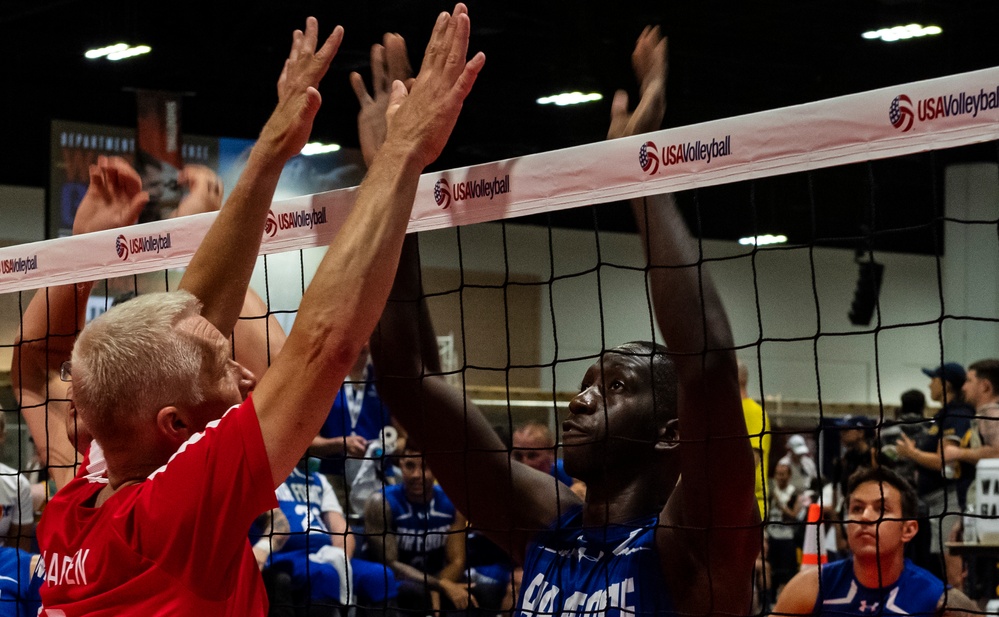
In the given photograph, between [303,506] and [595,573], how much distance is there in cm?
367

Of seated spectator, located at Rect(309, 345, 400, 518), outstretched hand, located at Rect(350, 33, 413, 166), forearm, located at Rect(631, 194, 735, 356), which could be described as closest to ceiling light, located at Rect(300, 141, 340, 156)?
seated spectator, located at Rect(309, 345, 400, 518)

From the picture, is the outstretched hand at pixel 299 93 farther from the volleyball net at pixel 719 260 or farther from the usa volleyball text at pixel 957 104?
the usa volleyball text at pixel 957 104

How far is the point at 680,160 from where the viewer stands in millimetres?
2498

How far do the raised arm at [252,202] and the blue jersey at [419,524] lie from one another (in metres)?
4.68

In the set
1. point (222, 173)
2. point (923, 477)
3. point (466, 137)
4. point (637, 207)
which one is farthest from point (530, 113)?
point (637, 207)

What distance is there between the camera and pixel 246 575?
6.80 feet

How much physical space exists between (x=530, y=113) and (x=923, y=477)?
312 inches

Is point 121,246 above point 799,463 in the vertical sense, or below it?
above

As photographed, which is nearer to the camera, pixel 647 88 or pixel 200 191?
pixel 647 88

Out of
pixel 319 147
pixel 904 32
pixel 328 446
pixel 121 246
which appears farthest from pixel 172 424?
pixel 319 147

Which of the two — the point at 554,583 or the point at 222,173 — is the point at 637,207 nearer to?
the point at 554,583

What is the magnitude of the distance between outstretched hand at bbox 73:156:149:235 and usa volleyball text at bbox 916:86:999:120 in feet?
7.57

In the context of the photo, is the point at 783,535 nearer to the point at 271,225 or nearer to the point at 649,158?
the point at 271,225

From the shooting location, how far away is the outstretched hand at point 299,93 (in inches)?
97.7
